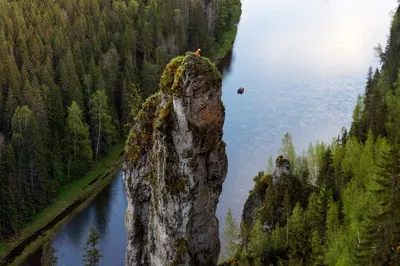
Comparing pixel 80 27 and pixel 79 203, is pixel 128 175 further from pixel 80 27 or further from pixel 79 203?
pixel 80 27

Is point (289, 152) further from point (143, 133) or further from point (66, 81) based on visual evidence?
point (66, 81)

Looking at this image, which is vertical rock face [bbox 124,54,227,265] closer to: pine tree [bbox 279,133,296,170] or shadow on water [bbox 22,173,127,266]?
pine tree [bbox 279,133,296,170]

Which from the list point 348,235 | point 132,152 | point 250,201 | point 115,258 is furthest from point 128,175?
point 115,258

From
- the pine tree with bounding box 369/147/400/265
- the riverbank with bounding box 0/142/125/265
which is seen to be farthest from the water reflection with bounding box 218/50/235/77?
the pine tree with bounding box 369/147/400/265

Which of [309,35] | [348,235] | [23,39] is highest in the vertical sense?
[309,35]

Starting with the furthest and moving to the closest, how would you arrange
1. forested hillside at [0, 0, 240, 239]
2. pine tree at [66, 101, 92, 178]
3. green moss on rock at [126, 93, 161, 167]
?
pine tree at [66, 101, 92, 178] < forested hillside at [0, 0, 240, 239] < green moss on rock at [126, 93, 161, 167]
